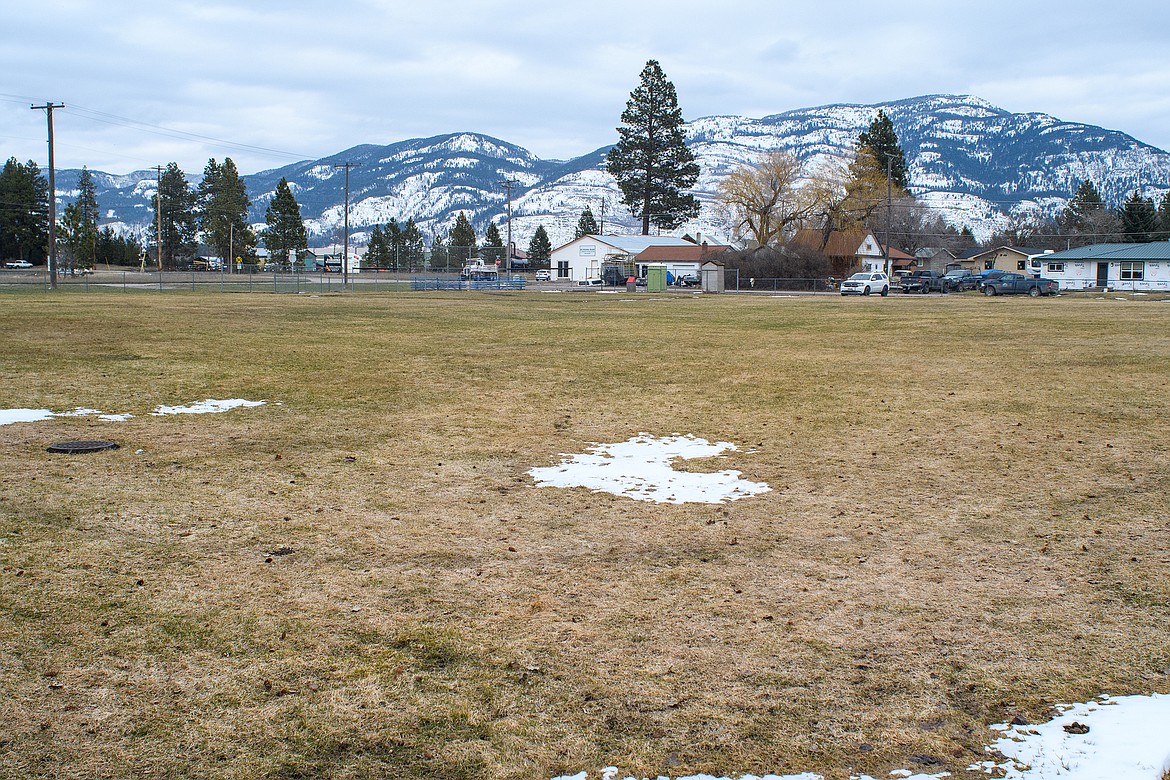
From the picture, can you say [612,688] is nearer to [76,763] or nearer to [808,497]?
[76,763]

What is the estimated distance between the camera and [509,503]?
739 cm

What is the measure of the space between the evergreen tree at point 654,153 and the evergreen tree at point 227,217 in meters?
46.6

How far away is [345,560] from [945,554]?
12.7ft

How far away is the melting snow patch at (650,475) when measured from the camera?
25.5ft

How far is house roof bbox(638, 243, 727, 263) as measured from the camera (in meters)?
98.6

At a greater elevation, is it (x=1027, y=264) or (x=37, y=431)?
(x=1027, y=264)

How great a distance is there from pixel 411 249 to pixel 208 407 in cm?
12408

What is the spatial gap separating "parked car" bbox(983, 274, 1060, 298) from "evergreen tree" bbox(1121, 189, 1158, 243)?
51146 millimetres

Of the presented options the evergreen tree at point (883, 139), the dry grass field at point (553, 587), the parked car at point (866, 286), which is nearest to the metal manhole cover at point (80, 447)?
the dry grass field at point (553, 587)

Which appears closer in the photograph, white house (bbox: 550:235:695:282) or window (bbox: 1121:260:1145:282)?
window (bbox: 1121:260:1145:282)

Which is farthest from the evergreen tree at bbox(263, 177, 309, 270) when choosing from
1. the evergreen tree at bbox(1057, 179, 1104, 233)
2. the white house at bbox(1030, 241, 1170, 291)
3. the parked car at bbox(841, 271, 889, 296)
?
the evergreen tree at bbox(1057, 179, 1104, 233)

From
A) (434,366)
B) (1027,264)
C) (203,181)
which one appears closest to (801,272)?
(1027,264)

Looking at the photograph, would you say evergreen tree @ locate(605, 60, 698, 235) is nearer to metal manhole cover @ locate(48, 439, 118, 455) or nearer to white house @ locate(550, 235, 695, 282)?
white house @ locate(550, 235, 695, 282)

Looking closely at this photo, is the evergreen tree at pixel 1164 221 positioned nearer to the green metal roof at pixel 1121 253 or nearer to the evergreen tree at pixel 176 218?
the green metal roof at pixel 1121 253
